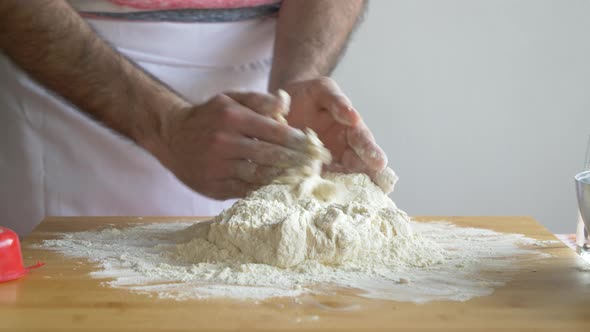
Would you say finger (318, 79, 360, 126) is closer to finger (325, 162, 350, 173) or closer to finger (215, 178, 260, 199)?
finger (325, 162, 350, 173)

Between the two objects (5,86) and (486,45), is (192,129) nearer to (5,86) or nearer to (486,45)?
(5,86)

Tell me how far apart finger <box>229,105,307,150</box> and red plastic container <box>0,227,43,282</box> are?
48 centimetres

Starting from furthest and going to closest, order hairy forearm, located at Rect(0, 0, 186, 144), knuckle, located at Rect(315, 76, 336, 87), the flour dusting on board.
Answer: hairy forearm, located at Rect(0, 0, 186, 144)
knuckle, located at Rect(315, 76, 336, 87)
the flour dusting on board

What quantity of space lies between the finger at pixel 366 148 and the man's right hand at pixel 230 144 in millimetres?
141

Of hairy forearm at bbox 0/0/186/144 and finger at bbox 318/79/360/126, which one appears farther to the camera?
hairy forearm at bbox 0/0/186/144

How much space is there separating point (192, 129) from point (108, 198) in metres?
0.44

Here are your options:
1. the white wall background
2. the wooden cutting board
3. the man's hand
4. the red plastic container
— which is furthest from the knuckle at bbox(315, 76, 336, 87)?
the white wall background

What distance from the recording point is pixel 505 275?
1.11 metres

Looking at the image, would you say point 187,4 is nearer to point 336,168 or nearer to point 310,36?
point 310,36

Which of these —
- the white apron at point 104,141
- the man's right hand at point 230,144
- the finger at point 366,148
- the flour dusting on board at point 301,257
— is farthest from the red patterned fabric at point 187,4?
the flour dusting on board at point 301,257

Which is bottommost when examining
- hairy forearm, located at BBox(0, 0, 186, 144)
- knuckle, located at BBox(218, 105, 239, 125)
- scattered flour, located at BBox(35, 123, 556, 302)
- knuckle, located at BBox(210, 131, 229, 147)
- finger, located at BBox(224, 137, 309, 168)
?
scattered flour, located at BBox(35, 123, 556, 302)

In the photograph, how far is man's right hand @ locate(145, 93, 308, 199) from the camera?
132cm

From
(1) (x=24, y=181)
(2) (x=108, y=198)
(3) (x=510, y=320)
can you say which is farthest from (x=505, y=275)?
(1) (x=24, y=181)

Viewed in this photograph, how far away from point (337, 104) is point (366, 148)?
0.35 feet
